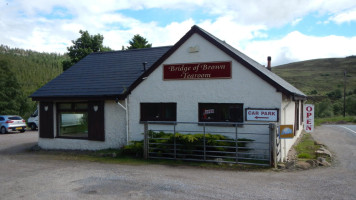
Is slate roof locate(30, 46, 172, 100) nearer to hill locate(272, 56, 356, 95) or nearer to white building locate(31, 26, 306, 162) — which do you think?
white building locate(31, 26, 306, 162)

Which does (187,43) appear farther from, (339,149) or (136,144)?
(339,149)

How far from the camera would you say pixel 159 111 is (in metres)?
12.9

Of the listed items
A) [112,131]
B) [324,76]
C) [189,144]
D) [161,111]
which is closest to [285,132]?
[189,144]

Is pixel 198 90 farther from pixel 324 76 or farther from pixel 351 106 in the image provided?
pixel 324 76

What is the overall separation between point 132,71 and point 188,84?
12.9 feet

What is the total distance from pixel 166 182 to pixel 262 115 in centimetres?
474

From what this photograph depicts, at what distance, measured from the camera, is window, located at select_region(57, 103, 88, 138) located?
47.6 feet

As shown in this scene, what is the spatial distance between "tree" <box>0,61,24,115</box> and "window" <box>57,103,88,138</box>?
28.1m

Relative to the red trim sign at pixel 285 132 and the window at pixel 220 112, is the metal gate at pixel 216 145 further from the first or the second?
the red trim sign at pixel 285 132

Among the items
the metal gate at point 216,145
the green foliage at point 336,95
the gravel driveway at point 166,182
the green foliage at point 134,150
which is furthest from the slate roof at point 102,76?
the green foliage at point 336,95

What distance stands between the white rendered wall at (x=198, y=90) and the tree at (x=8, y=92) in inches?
1270

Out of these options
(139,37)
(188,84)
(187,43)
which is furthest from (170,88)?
(139,37)

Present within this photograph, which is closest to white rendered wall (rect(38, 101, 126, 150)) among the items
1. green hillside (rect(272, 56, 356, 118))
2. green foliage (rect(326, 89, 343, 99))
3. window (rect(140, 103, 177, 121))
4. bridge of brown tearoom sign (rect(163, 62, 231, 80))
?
window (rect(140, 103, 177, 121))

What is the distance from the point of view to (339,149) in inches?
539
